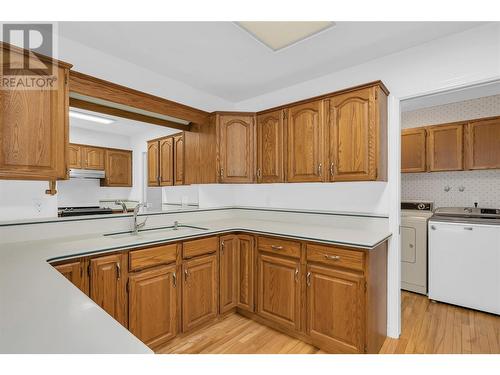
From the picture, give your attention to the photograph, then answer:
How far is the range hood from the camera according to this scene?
269cm

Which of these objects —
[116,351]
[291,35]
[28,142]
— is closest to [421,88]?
[291,35]

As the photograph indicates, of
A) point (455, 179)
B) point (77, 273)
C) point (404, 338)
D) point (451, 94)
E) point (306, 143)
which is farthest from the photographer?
point (455, 179)

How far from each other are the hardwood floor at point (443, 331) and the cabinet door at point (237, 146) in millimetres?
2056

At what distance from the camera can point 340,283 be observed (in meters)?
1.88

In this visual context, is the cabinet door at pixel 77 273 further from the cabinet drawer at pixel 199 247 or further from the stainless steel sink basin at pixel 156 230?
the cabinet drawer at pixel 199 247

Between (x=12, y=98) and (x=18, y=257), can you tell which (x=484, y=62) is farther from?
(x=18, y=257)

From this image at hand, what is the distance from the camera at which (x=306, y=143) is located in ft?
8.10

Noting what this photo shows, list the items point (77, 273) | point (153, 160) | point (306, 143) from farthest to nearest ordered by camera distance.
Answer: point (153, 160) < point (306, 143) < point (77, 273)

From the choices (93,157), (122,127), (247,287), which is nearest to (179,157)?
(122,127)

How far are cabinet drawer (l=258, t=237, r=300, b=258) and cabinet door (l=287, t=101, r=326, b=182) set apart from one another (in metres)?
0.65

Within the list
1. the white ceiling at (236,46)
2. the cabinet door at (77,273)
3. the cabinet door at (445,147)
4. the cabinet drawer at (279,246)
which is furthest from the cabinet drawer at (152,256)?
the cabinet door at (445,147)

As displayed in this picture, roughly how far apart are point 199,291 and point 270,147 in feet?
5.24

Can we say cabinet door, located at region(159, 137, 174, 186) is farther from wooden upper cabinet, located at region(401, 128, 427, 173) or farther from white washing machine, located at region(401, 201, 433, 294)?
wooden upper cabinet, located at region(401, 128, 427, 173)

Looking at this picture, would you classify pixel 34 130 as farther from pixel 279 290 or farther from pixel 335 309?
pixel 335 309
